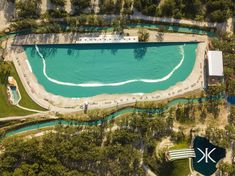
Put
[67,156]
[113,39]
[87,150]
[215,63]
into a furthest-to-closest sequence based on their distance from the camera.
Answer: [113,39]
[215,63]
[87,150]
[67,156]

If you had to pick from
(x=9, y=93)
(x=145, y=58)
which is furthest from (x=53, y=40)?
(x=145, y=58)

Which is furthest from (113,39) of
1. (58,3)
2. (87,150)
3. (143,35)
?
(87,150)

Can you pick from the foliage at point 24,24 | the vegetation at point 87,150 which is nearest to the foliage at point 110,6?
the foliage at point 24,24

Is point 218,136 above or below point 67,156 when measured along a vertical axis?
above

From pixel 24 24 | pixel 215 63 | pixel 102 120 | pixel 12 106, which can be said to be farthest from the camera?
pixel 24 24

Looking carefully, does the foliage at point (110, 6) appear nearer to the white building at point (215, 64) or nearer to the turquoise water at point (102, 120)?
the turquoise water at point (102, 120)

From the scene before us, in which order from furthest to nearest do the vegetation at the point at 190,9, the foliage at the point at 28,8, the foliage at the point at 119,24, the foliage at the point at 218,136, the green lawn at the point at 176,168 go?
the vegetation at the point at 190,9 → the foliage at the point at 119,24 → the foliage at the point at 28,8 → the green lawn at the point at 176,168 → the foliage at the point at 218,136

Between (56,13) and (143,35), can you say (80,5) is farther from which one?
(143,35)

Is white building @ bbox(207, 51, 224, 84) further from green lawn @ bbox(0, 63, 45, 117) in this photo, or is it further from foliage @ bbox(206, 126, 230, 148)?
green lawn @ bbox(0, 63, 45, 117)
